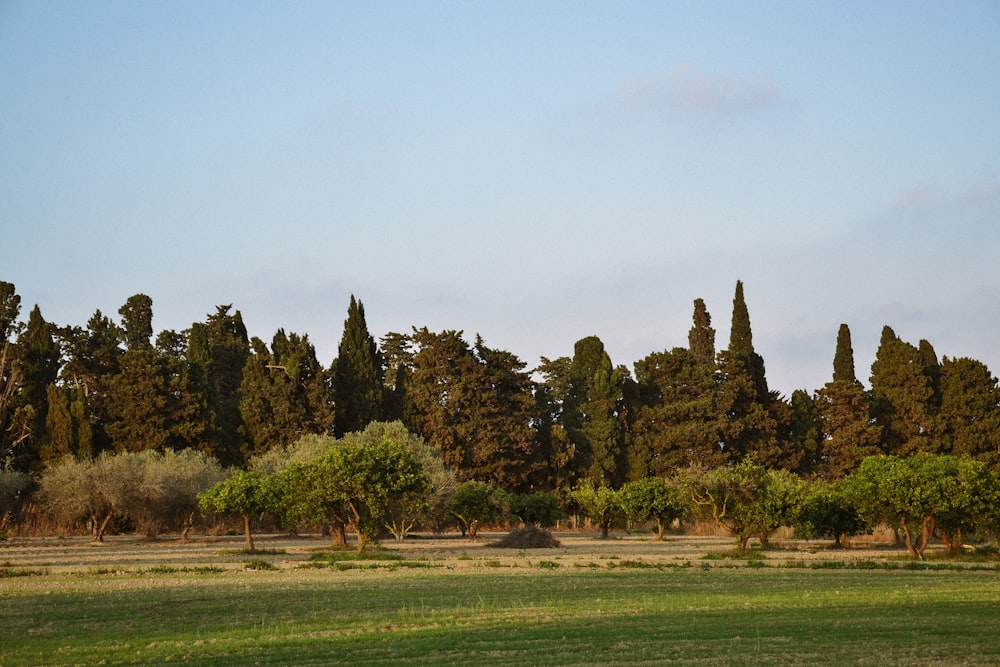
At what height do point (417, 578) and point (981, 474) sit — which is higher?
point (981, 474)

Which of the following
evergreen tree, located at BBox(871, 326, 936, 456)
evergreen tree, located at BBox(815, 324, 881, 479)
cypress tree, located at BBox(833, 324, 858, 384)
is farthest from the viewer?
cypress tree, located at BBox(833, 324, 858, 384)

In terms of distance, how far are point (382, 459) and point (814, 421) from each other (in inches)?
2120

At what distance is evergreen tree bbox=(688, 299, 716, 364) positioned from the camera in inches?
3691

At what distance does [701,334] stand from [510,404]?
21998mm

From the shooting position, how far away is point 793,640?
15969 mm

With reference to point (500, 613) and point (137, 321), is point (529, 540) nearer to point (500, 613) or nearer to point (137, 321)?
point (500, 613)

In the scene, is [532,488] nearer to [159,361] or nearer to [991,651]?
[159,361]

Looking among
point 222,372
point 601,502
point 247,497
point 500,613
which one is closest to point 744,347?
point 601,502

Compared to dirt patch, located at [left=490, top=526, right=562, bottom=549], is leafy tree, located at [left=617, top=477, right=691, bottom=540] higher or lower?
higher

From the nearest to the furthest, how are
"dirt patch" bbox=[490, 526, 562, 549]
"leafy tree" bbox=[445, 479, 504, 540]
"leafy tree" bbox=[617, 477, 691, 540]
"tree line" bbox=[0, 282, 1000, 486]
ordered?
"dirt patch" bbox=[490, 526, 562, 549]
"leafy tree" bbox=[617, 477, 691, 540]
"leafy tree" bbox=[445, 479, 504, 540]
"tree line" bbox=[0, 282, 1000, 486]

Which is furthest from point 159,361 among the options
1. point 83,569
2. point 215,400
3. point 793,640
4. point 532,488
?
point 793,640

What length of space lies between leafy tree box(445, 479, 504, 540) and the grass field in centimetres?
2143

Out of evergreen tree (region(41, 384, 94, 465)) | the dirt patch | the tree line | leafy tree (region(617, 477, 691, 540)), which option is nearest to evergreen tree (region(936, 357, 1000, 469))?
the tree line

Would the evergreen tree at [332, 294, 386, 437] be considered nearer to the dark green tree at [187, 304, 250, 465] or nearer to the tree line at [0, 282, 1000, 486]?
the tree line at [0, 282, 1000, 486]
